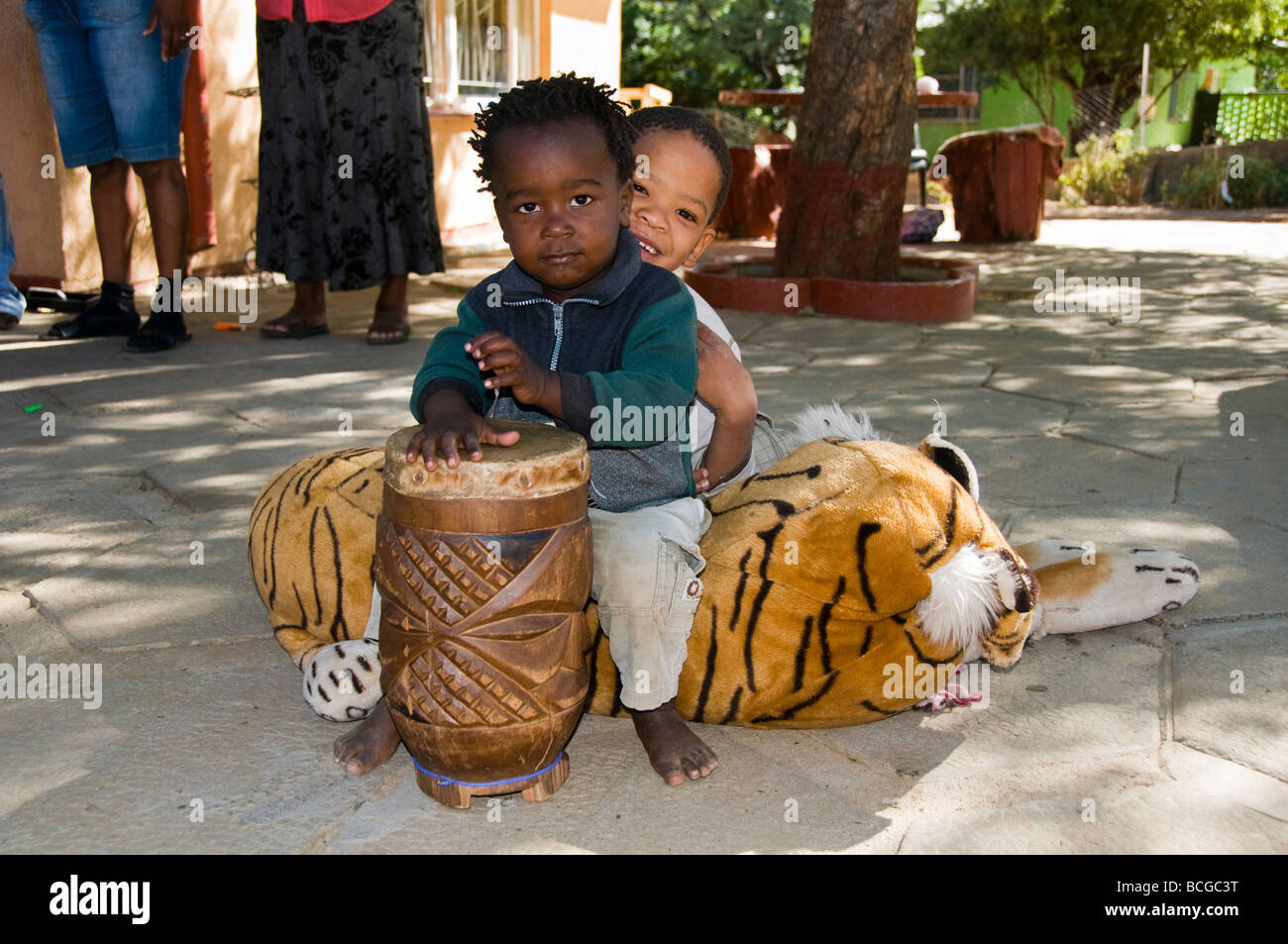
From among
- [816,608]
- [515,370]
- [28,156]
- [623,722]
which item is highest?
[28,156]

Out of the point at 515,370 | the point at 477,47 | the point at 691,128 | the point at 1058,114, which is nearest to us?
the point at 515,370

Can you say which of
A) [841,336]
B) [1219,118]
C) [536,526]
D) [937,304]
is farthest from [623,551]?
[1219,118]

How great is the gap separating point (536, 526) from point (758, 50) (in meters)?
22.2

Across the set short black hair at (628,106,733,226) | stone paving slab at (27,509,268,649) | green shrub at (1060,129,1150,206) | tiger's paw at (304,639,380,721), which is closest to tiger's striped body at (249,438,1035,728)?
tiger's paw at (304,639,380,721)

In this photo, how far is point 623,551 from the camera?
228cm

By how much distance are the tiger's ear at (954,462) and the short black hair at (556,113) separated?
1.05m

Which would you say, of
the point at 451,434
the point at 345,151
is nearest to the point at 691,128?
the point at 451,434

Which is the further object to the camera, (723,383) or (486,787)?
(723,383)

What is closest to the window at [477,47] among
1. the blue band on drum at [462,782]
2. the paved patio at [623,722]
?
the paved patio at [623,722]

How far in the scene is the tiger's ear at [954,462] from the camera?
287 centimetres

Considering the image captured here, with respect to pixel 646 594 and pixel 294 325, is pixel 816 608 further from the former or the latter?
pixel 294 325

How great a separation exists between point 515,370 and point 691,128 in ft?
4.21

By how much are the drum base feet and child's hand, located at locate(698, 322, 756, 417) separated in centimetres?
89

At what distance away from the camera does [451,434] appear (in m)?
2.03
